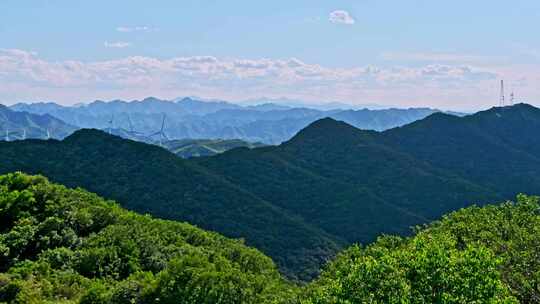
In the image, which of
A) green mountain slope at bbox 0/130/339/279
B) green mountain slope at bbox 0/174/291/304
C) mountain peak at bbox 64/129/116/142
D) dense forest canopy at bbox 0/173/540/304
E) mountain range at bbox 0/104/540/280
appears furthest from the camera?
mountain peak at bbox 64/129/116/142

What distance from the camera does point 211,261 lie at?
193 ft

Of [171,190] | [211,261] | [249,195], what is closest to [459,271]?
[211,261]

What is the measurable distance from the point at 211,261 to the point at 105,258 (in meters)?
10.4

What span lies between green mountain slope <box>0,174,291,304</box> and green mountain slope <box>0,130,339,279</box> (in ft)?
201

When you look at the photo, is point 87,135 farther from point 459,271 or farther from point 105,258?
point 459,271

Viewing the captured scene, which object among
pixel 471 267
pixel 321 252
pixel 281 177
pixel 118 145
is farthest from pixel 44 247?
pixel 281 177

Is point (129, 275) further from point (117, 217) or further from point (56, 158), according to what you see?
point (56, 158)

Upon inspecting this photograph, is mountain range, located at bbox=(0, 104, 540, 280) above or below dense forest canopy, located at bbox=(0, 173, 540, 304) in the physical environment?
below

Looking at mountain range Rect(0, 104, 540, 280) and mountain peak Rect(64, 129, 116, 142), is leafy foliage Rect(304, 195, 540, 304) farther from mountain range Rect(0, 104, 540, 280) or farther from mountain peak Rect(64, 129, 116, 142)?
mountain peak Rect(64, 129, 116, 142)

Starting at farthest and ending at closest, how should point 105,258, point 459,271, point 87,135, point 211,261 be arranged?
point 87,135 → point 211,261 → point 105,258 → point 459,271

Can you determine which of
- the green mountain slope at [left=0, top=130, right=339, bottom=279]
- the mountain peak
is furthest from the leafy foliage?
the mountain peak

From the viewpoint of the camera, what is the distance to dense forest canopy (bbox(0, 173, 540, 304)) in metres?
27.3

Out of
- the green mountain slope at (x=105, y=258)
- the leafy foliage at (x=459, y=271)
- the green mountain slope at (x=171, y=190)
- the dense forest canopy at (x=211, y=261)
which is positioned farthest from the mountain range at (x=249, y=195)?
the leafy foliage at (x=459, y=271)

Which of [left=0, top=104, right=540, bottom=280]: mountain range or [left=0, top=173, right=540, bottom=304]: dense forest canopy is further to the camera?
[left=0, top=104, right=540, bottom=280]: mountain range
